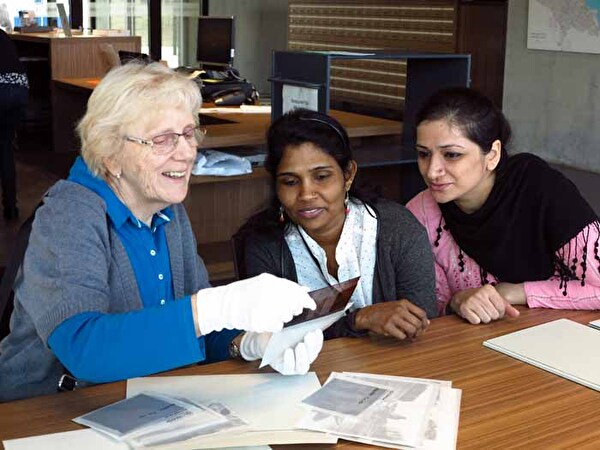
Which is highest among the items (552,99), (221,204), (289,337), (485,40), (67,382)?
(485,40)

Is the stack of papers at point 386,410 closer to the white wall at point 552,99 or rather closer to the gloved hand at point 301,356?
the gloved hand at point 301,356

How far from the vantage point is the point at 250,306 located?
4.66ft

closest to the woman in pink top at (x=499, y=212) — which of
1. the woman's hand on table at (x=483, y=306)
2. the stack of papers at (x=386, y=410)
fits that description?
the woman's hand on table at (x=483, y=306)

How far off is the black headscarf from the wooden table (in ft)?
1.18

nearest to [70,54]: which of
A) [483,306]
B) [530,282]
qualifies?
[530,282]

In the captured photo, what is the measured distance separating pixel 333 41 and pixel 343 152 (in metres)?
7.54

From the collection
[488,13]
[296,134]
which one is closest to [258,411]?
[296,134]

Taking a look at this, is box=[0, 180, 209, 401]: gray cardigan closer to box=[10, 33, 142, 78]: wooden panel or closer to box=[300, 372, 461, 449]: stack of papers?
box=[300, 372, 461, 449]: stack of papers

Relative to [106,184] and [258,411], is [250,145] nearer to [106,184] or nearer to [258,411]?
[106,184]

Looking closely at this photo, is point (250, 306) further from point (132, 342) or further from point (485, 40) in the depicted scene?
point (485, 40)

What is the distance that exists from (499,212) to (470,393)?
32.2 inches

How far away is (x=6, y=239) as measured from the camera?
523cm

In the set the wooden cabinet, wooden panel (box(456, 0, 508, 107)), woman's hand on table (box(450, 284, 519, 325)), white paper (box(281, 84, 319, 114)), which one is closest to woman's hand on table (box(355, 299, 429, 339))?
woman's hand on table (box(450, 284, 519, 325))

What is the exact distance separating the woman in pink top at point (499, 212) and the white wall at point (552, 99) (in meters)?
4.52
